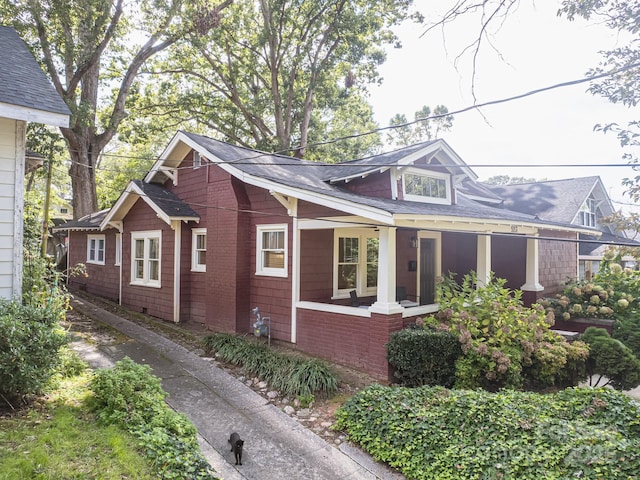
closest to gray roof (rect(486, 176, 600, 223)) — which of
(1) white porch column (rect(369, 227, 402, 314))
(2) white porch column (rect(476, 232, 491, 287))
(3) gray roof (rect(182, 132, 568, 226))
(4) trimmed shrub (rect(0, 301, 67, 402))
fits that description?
(3) gray roof (rect(182, 132, 568, 226))

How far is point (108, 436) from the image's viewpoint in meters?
4.19

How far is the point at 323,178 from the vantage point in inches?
422

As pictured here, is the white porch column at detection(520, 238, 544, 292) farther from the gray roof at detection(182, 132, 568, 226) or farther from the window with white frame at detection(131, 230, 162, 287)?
the window with white frame at detection(131, 230, 162, 287)

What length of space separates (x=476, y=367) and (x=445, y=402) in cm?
170

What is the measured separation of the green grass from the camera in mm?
3451

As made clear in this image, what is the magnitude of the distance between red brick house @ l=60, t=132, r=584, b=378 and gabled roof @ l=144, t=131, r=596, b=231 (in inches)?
1.6

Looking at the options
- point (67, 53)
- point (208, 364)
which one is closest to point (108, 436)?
point (208, 364)

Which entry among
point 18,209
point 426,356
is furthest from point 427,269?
point 18,209

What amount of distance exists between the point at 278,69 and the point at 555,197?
16.7 m

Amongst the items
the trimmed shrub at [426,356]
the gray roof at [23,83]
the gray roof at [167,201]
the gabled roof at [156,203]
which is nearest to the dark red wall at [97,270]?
the gabled roof at [156,203]

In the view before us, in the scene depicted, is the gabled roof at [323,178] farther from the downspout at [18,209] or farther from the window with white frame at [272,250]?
the downspout at [18,209]

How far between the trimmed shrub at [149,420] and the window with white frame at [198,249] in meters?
6.02

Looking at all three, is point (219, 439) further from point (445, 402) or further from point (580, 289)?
point (580, 289)

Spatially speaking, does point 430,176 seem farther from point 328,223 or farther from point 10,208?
point 10,208
